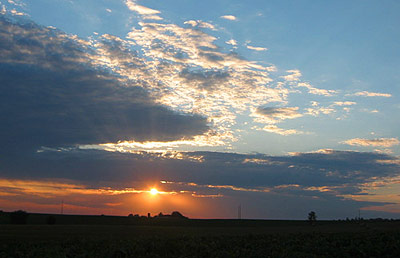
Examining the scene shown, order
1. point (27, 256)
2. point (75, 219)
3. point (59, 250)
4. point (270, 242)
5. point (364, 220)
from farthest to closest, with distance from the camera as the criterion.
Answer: point (75, 219)
point (364, 220)
point (270, 242)
point (59, 250)
point (27, 256)

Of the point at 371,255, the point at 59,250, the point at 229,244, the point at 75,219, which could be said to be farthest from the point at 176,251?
the point at 75,219

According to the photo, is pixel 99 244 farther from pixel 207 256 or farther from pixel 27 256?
pixel 207 256

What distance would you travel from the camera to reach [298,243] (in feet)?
119

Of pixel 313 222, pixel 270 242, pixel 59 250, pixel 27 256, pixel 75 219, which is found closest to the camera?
pixel 27 256

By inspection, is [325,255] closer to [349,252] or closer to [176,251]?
[349,252]

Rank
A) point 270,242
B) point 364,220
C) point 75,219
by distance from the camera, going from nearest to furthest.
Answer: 1. point 270,242
2. point 364,220
3. point 75,219

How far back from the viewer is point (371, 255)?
2986 centimetres

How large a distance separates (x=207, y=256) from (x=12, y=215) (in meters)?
115

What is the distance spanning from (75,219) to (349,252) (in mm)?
141350

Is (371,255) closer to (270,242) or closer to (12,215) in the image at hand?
(270,242)

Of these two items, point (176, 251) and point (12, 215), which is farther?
point (12, 215)

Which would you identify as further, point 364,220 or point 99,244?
point 364,220

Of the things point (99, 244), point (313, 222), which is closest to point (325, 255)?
point (99, 244)

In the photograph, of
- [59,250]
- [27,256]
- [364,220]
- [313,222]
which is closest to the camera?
[27,256]
